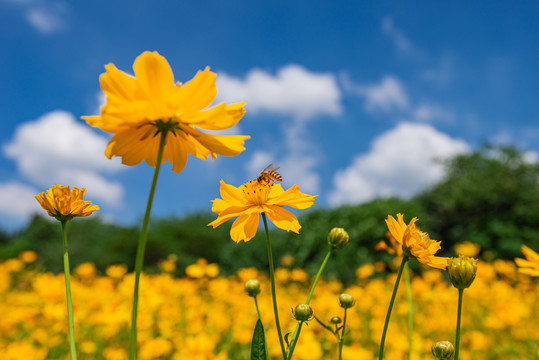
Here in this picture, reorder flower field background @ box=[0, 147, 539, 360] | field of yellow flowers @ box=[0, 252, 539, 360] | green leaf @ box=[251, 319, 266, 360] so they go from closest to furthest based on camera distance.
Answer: green leaf @ box=[251, 319, 266, 360], field of yellow flowers @ box=[0, 252, 539, 360], flower field background @ box=[0, 147, 539, 360]

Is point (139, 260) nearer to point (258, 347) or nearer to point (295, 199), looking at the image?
point (258, 347)

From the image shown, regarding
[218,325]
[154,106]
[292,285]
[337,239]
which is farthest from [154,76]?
→ [292,285]

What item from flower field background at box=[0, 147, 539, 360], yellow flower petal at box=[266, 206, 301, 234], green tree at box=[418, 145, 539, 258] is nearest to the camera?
yellow flower petal at box=[266, 206, 301, 234]

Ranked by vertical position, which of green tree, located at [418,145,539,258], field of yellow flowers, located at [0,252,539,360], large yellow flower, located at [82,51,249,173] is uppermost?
green tree, located at [418,145,539,258]

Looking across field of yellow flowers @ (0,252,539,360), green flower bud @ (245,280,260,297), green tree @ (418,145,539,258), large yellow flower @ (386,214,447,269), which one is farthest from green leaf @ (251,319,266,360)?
green tree @ (418,145,539,258)

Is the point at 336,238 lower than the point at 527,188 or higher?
lower

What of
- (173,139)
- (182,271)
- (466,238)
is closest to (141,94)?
(173,139)

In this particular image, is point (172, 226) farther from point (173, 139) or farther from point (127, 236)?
point (173, 139)

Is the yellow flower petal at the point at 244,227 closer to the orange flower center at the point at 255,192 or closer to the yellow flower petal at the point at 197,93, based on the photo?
the orange flower center at the point at 255,192

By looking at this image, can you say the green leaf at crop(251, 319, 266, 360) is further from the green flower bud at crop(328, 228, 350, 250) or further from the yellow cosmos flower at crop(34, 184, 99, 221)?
the yellow cosmos flower at crop(34, 184, 99, 221)
